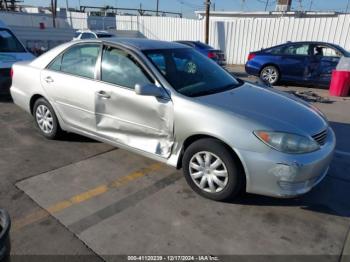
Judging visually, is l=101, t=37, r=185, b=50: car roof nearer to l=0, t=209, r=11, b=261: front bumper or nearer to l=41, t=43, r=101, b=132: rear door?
l=41, t=43, r=101, b=132: rear door

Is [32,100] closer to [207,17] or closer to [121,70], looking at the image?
[121,70]

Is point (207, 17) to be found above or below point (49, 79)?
above

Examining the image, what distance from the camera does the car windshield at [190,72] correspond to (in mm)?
3533

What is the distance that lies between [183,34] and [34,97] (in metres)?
16.1

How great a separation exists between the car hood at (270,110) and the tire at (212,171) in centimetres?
40

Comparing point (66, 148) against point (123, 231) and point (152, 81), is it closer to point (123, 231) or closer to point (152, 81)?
point (152, 81)

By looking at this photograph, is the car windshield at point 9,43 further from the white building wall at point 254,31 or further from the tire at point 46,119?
the white building wall at point 254,31

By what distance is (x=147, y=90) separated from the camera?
10.6 ft

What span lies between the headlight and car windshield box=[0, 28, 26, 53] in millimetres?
6878

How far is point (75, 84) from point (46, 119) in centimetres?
99

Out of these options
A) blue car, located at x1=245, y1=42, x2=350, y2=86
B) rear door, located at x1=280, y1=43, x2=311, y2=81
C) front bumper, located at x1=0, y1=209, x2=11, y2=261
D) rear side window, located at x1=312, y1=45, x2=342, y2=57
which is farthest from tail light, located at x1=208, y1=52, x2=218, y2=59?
front bumper, located at x1=0, y1=209, x2=11, y2=261

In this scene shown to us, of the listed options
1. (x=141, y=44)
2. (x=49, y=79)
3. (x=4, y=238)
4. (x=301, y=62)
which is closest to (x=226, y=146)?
(x=141, y=44)

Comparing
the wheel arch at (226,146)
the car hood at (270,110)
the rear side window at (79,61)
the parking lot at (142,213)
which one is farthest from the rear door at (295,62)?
the wheel arch at (226,146)

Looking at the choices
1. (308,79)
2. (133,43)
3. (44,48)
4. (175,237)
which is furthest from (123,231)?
(44,48)
